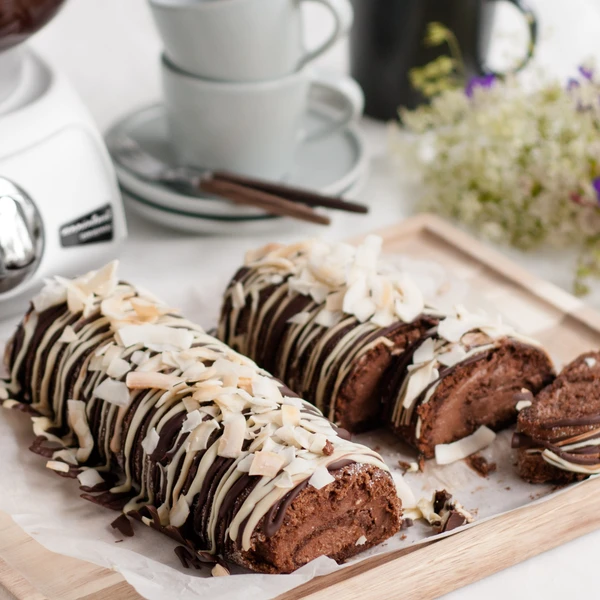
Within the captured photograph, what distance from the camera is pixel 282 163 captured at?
98.2 inches

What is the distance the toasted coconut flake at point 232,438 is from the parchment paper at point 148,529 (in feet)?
0.57

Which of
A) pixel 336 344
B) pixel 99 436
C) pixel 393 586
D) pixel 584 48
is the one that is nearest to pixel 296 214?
pixel 336 344

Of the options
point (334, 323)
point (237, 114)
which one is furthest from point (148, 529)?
point (237, 114)

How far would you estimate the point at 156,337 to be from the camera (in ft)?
5.60

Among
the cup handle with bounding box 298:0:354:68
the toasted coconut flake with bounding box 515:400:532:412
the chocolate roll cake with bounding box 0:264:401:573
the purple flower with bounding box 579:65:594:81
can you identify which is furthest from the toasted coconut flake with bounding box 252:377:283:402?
the purple flower with bounding box 579:65:594:81

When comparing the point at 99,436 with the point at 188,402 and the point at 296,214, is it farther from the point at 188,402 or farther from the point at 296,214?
the point at 296,214

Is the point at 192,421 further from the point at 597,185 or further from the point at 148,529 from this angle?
the point at 597,185

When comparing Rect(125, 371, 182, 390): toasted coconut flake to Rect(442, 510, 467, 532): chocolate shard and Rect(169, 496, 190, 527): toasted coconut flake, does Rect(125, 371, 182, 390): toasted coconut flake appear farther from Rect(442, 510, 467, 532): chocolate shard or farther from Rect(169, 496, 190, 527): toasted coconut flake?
Rect(442, 510, 467, 532): chocolate shard

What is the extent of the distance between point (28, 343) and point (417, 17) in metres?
1.43

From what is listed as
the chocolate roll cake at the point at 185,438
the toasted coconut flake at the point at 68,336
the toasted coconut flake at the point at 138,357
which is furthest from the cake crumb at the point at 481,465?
the toasted coconut flake at the point at 68,336

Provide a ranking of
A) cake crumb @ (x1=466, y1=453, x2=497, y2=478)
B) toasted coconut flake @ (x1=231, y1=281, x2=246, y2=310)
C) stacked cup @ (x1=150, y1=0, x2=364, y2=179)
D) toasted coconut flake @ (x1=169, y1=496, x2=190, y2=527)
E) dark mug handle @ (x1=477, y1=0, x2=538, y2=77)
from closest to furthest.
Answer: toasted coconut flake @ (x1=169, y1=496, x2=190, y2=527) → cake crumb @ (x1=466, y1=453, x2=497, y2=478) → toasted coconut flake @ (x1=231, y1=281, x2=246, y2=310) → stacked cup @ (x1=150, y1=0, x2=364, y2=179) → dark mug handle @ (x1=477, y1=0, x2=538, y2=77)

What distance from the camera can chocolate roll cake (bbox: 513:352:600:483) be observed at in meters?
1.64

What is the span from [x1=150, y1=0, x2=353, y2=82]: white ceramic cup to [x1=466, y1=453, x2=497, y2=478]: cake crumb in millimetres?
1014

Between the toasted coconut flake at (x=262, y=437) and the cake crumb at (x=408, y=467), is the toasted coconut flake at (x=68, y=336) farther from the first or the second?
the cake crumb at (x=408, y=467)
